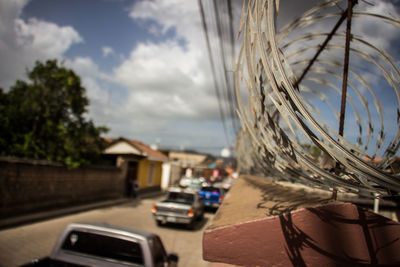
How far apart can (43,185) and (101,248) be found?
8758 millimetres

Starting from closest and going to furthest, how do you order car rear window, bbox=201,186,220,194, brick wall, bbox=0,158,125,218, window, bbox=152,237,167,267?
window, bbox=152,237,167,267 < brick wall, bbox=0,158,125,218 < car rear window, bbox=201,186,220,194

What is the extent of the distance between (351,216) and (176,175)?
108 ft

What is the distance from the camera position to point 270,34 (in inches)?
60.6

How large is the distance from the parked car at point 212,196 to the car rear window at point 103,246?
41.1 feet

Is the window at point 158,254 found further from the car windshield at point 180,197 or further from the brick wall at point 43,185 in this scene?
the brick wall at point 43,185

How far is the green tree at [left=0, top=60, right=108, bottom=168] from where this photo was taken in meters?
10.5

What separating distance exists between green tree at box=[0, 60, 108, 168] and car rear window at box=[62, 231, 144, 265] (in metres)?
8.72

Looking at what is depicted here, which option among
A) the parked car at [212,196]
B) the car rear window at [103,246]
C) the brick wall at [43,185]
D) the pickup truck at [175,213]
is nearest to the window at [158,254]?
the car rear window at [103,246]

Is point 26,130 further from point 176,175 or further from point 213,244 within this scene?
point 176,175

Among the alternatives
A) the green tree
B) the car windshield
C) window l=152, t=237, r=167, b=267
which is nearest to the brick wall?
the green tree

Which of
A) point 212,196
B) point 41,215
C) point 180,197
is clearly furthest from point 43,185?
point 212,196

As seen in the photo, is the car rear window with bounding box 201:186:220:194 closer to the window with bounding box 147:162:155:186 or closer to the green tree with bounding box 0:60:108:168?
the green tree with bounding box 0:60:108:168

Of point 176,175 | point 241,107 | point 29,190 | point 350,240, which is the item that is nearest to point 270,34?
point 241,107

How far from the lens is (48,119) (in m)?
11.8
